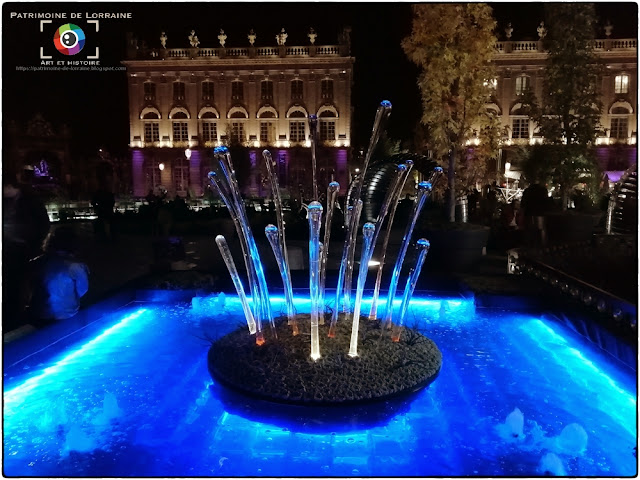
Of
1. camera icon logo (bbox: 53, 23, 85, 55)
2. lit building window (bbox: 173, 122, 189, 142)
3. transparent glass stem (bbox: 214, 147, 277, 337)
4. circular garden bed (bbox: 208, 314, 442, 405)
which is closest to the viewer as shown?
circular garden bed (bbox: 208, 314, 442, 405)

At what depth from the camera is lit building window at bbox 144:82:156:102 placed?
36.2 m

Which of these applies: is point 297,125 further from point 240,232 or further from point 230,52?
point 240,232

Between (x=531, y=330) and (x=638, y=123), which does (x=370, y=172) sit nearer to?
(x=531, y=330)

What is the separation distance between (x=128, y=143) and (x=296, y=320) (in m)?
37.5

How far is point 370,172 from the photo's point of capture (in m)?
12.3

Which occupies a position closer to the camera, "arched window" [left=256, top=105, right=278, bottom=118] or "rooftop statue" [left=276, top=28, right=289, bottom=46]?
"rooftop statue" [left=276, top=28, right=289, bottom=46]

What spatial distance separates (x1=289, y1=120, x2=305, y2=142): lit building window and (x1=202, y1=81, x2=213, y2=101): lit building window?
576cm

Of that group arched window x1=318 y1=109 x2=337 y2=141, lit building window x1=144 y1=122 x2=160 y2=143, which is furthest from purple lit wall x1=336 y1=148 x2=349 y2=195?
lit building window x1=144 y1=122 x2=160 y2=143

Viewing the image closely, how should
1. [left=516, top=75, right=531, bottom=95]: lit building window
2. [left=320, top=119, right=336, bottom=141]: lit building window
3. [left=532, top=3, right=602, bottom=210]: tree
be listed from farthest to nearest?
[left=320, top=119, right=336, bottom=141]: lit building window, [left=516, top=75, right=531, bottom=95]: lit building window, [left=532, top=3, right=602, bottom=210]: tree

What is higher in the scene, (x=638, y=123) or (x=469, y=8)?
(x=469, y=8)

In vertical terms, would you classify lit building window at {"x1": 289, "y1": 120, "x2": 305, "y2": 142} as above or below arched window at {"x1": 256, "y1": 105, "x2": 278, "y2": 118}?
below

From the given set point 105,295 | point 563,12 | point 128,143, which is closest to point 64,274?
point 105,295

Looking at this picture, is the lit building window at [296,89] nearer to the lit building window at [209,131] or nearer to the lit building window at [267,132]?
the lit building window at [267,132]

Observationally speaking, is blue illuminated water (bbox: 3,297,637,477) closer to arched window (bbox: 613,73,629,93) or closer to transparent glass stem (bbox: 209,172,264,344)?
transparent glass stem (bbox: 209,172,264,344)
